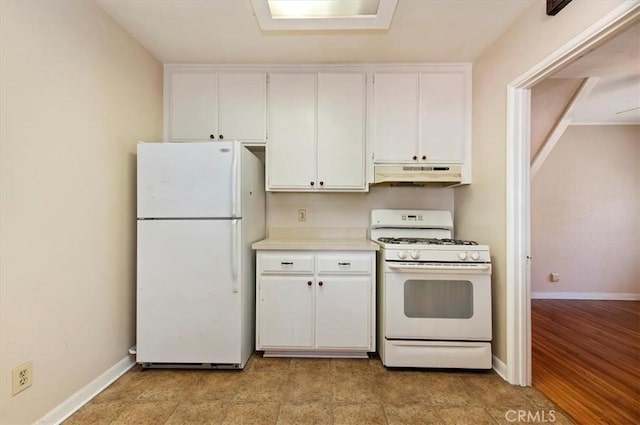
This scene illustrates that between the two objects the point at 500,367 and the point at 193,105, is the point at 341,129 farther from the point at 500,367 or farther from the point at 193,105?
the point at 500,367

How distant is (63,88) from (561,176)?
5.00 meters

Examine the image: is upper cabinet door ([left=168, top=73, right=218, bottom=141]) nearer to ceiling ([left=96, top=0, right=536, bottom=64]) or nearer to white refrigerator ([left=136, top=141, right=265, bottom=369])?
ceiling ([left=96, top=0, right=536, bottom=64])

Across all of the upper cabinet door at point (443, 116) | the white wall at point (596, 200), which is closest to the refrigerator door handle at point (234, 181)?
the upper cabinet door at point (443, 116)

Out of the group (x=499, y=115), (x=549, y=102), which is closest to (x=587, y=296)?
(x=549, y=102)

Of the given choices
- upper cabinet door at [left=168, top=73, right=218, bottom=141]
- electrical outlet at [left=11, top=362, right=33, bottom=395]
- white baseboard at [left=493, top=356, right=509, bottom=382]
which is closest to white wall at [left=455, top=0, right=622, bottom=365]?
white baseboard at [left=493, top=356, right=509, bottom=382]

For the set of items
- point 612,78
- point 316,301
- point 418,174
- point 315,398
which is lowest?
point 315,398

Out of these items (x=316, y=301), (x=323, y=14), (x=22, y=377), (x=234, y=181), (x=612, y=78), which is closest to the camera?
(x=22, y=377)

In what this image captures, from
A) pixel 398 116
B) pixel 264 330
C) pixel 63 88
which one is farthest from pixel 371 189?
pixel 63 88

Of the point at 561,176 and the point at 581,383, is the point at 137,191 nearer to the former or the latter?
the point at 581,383

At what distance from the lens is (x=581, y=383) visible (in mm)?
1908

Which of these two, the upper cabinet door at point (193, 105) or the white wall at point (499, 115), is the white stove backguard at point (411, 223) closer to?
the white wall at point (499, 115)

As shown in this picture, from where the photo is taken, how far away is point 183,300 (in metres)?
2.01

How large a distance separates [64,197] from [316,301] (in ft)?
5.42

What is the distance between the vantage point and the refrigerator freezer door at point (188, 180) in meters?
1.99
